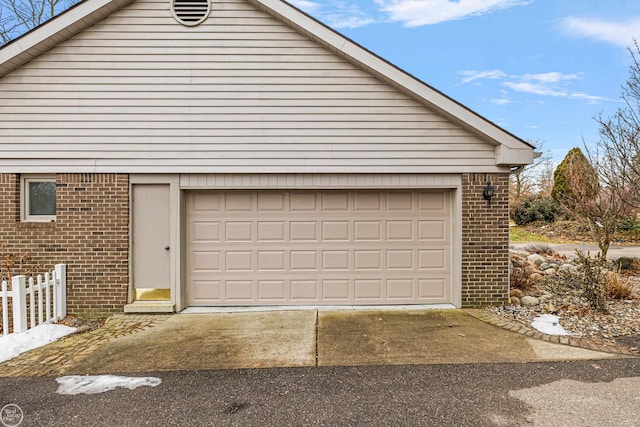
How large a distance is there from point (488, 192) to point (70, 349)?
21.9ft

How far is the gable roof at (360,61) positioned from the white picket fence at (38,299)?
3.50 metres

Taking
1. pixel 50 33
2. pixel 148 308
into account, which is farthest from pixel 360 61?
pixel 148 308

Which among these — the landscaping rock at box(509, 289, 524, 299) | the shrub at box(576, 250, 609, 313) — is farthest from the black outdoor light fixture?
the landscaping rock at box(509, 289, 524, 299)

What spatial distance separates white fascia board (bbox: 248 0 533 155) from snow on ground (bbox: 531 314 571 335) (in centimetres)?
277

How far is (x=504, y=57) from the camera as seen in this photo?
17.6m

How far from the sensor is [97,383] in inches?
140

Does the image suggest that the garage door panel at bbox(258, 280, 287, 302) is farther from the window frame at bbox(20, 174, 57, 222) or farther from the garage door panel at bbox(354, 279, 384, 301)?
the window frame at bbox(20, 174, 57, 222)

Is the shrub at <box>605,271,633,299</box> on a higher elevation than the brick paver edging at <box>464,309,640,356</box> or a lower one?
higher

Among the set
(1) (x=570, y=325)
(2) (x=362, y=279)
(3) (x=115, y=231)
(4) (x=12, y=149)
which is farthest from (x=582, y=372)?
(4) (x=12, y=149)

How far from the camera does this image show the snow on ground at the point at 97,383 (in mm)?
3426

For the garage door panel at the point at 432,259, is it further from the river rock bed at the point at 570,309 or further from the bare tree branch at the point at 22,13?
the bare tree branch at the point at 22,13

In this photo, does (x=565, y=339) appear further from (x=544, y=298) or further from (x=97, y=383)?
(x=97, y=383)

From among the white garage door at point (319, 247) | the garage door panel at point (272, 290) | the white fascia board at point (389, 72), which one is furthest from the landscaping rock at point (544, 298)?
the garage door panel at point (272, 290)

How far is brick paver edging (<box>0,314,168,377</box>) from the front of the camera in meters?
3.87
